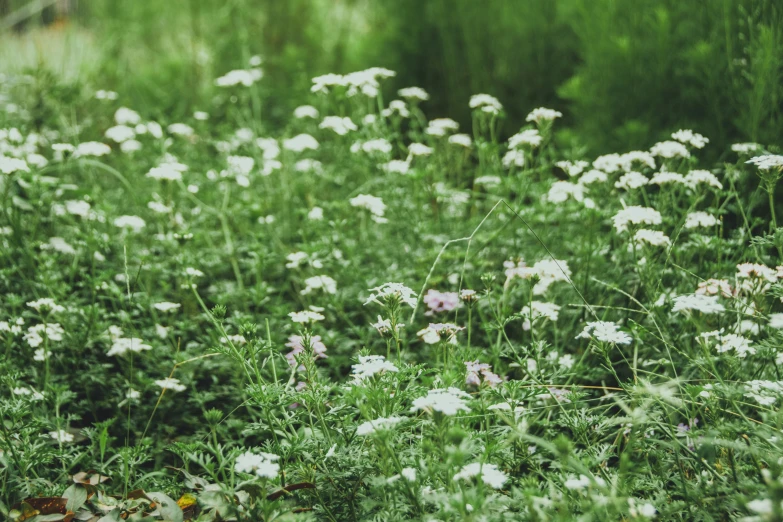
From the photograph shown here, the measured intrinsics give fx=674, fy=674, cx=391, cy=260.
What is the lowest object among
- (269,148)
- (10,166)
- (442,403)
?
(442,403)

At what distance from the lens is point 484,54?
15.2ft

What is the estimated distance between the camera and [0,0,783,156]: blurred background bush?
299 centimetres

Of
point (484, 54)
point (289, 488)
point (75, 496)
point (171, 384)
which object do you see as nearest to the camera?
point (289, 488)

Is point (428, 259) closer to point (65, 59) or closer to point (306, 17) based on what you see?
point (65, 59)

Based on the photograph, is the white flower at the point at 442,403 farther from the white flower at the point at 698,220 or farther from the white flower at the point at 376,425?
the white flower at the point at 698,220

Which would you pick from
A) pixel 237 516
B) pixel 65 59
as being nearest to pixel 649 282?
pixel 237 516

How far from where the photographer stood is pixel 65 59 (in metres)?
4.77

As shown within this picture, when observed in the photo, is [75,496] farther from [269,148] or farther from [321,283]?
[269,148]

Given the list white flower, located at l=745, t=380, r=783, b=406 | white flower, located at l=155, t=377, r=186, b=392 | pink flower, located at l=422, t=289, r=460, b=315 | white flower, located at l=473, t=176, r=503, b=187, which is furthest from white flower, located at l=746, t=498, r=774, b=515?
white flower, located at l=473, t=176, r=503, b=187

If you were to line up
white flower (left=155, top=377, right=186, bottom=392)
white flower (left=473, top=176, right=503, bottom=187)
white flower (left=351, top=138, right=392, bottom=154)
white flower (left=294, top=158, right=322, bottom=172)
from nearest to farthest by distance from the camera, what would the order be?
white flower (left=155, top=377, right=186, bottom=392) < white flower (left=351, top=138, right=392, bottom=154) < white flower (left=473, top=176, right=503, bottom=187) < white flower (left=294, top=158, right=322, bottom=172)

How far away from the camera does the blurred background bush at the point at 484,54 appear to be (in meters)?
2.99

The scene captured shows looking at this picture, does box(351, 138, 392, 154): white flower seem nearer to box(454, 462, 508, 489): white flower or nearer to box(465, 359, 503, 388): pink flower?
box(465, 359, 503, 388): pink flower

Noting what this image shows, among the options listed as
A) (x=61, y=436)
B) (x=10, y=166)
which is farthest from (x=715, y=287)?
(x=10, y=166)

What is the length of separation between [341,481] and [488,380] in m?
0.59
